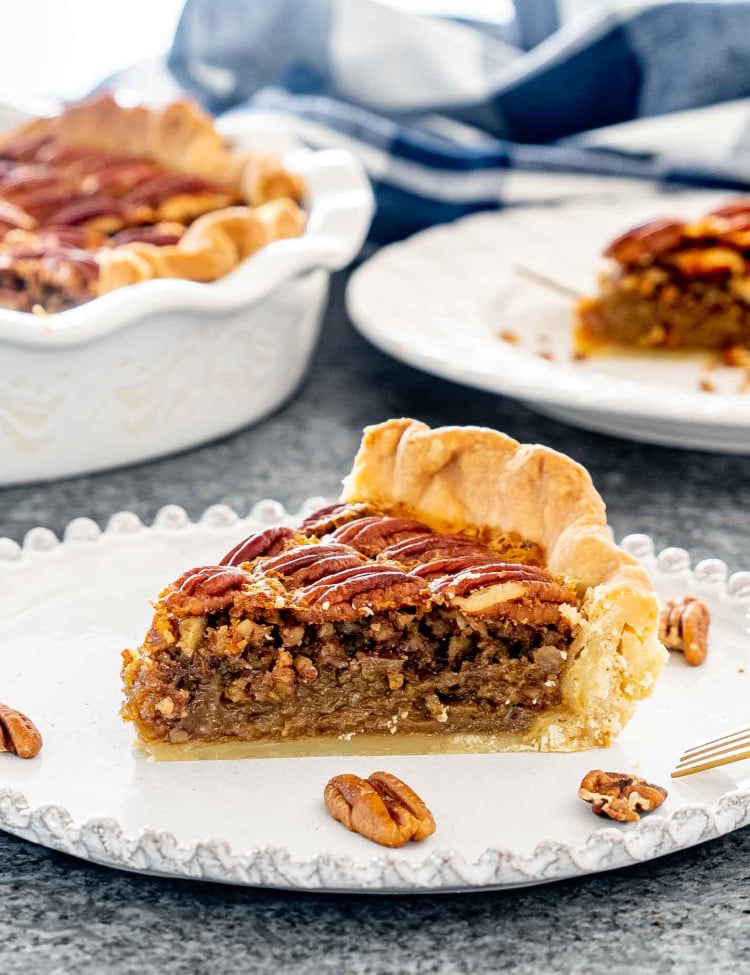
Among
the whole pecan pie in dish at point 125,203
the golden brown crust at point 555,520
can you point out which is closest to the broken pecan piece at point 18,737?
the golden brown crust at point 555,520

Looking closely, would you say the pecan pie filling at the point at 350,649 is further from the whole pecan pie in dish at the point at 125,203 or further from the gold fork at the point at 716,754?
the whole pecan pie in dish at the point at 125,203

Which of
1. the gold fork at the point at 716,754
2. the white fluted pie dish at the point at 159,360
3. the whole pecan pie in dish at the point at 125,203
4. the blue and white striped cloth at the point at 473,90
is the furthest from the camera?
the blue and white striped cloth at the point at 473,90

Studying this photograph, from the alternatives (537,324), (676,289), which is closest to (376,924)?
(537,324)

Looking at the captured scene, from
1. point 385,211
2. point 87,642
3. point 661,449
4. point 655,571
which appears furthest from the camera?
point 385,211

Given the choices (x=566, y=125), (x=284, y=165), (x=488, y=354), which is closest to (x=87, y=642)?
(x=488, y=354)

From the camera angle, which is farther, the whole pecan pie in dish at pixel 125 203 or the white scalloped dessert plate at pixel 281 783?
the whole pecan pie in dish at pixel 125 203

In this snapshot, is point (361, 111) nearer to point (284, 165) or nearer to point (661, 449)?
point (284, 165)

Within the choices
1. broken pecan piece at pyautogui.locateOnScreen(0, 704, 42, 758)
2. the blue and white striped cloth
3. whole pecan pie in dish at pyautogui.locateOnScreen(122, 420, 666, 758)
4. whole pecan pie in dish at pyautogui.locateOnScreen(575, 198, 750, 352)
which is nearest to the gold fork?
whole pecan pie in dish at pyautogui.locateOnScreen(122, 420, 666, 758)
